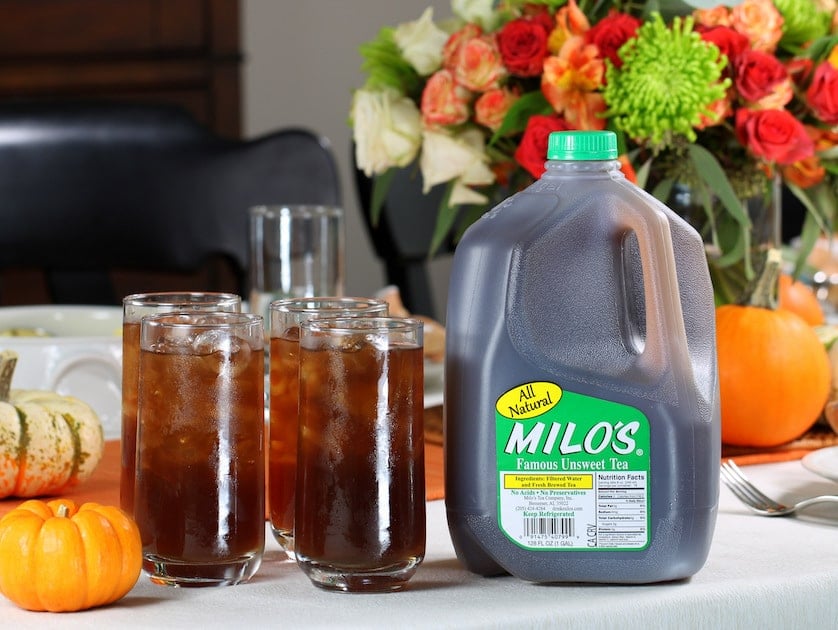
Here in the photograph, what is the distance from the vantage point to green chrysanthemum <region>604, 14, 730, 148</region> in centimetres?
104

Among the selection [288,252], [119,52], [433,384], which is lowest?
[433,384]

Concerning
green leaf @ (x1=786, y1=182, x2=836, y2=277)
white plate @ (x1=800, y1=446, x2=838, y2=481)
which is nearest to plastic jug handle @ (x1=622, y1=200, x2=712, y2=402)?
white plate @ (x1=800, y1=446, x2=838, y2=481)

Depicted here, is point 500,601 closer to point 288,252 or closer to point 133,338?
point 133,338

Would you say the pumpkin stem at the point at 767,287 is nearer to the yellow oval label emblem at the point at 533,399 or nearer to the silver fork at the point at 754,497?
the silver fork at the point at 754,497

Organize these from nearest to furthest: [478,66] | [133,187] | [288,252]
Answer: [478,66] < [288,252] < [133,187]

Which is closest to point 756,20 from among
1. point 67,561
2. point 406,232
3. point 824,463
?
point 824,463

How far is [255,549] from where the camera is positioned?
0.69 meters

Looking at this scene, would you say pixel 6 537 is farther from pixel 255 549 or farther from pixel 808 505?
pixel 808 505

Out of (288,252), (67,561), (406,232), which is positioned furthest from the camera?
(406,232)

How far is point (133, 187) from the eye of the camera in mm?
2123

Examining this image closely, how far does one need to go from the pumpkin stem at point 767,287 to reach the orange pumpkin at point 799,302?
0.22 metres

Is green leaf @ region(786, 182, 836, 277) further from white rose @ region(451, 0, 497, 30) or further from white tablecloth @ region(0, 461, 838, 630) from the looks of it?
white tablecloth @ region(0, 461, 838, 630)

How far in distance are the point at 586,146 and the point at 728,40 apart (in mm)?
437

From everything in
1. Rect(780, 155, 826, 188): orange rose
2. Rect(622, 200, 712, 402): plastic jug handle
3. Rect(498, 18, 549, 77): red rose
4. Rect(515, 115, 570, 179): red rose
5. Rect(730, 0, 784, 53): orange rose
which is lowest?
Rect(622, 200, 712, 402): plastic jug handle
